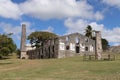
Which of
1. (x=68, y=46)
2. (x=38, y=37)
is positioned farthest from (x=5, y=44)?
(x=38, y=37)

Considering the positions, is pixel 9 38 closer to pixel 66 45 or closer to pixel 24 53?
pixel 66 45

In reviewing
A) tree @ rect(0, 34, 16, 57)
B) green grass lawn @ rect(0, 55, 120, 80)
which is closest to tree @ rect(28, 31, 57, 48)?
tree @ rect(0, 34, 16, 57)

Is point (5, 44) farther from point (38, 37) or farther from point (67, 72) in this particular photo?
point (38, 37)

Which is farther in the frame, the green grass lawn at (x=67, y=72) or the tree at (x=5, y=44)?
the tree at (x=5, y=44)

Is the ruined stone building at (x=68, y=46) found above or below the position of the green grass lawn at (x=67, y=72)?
above

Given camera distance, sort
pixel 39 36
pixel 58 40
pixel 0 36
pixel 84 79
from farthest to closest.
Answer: pixel 39 36, pixel 58 40, pixel 0 36, pixel 84 79

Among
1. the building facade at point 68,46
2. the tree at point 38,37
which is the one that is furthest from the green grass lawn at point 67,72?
the tree at point 38,37

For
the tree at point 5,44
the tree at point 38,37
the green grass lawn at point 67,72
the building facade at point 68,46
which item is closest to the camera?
the green grass lawn at point 67,72

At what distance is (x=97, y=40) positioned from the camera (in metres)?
62.0

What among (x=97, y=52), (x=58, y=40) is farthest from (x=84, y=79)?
(x=58, y=40)

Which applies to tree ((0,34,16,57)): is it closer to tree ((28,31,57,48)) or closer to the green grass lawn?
the green grass lawn

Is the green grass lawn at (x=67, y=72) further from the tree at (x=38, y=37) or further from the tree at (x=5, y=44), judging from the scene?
the tree at (x=38, y=37)

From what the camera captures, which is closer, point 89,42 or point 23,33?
point 89,42

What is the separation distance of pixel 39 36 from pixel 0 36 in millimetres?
69788
